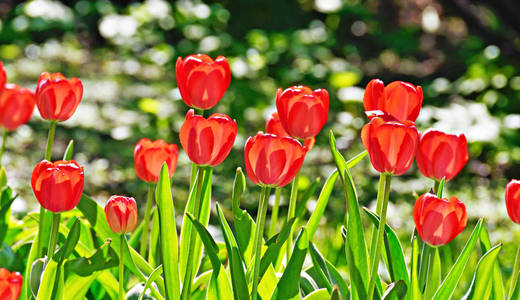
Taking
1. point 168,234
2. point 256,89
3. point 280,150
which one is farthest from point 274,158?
point 256,89

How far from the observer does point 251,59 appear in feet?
12.5

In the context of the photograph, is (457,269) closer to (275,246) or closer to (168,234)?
(275,246)

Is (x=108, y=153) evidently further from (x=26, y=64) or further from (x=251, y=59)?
(x=26, y=64)

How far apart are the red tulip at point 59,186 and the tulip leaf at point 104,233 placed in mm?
185

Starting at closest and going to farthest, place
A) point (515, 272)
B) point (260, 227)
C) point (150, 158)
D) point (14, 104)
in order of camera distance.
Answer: point (260, 227)
point (515, 272)
point (150, 158)
point (14, 104)

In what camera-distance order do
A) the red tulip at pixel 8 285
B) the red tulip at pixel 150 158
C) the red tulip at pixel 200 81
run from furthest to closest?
the red tulip at pixel 150 158 < the red tulip at pixel 200 81 < the red tulip at pixel 8 285

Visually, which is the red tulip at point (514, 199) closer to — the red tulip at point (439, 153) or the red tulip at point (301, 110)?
the red tulip at point (439, 153)

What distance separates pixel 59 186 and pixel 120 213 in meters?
0.10

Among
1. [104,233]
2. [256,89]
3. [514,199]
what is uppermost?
[514,199]

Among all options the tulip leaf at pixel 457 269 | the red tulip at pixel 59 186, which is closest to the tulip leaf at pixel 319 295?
Result: the tulip leaf at pixel 457 269

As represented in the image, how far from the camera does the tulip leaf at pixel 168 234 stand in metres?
1.00

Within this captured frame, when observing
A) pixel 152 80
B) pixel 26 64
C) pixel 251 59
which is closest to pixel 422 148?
pixel 251 59

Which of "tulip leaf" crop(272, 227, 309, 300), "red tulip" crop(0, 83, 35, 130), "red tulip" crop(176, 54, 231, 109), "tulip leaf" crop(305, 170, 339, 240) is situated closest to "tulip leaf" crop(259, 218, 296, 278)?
"tulip leaf" crop(272, 227, 309, 300)

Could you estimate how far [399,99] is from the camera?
1.03 metres
